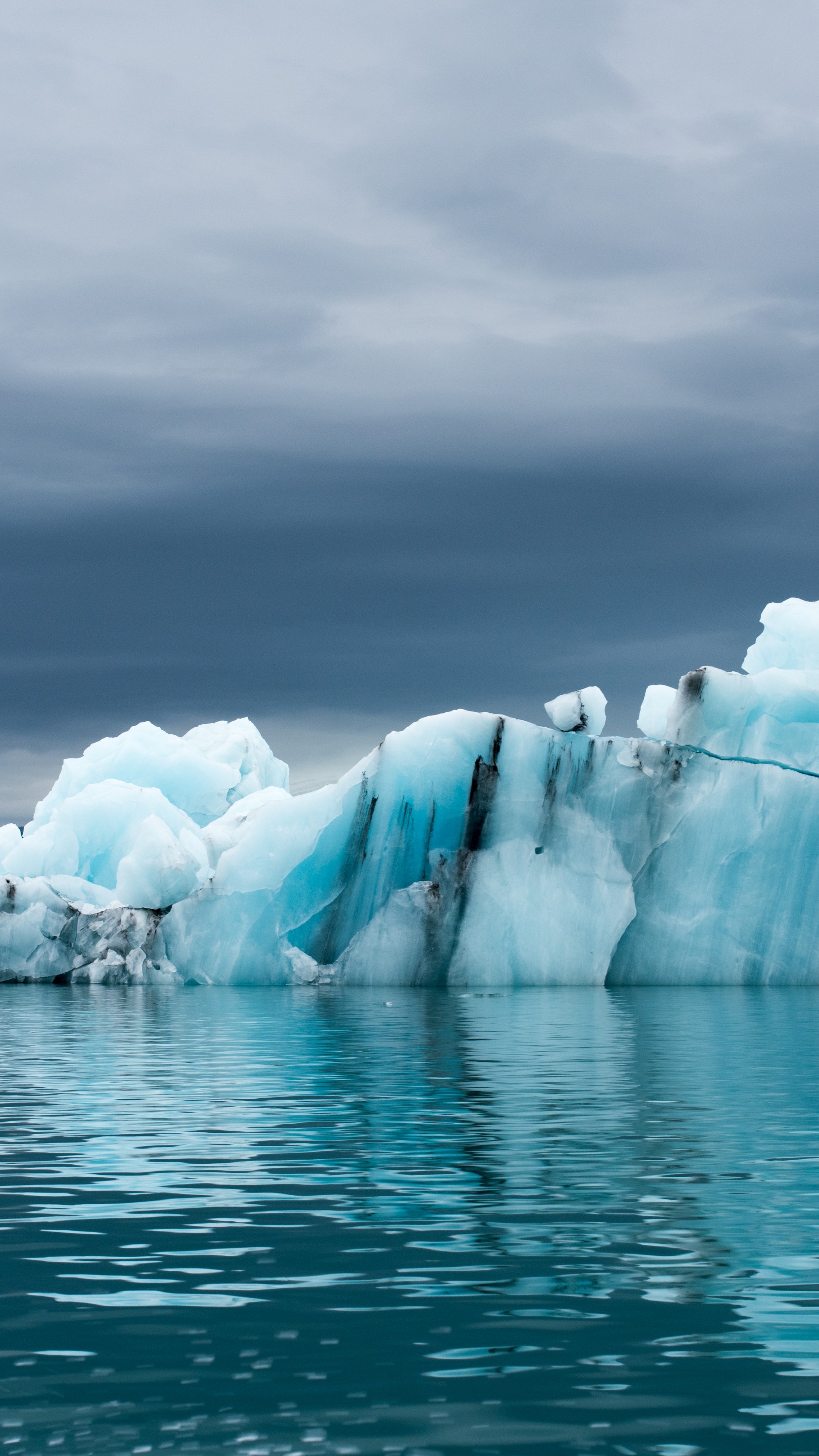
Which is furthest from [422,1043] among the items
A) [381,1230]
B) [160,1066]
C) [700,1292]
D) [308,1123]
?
[700,1292]

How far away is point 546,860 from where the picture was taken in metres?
32.5

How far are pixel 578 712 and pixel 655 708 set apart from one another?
5.51 m

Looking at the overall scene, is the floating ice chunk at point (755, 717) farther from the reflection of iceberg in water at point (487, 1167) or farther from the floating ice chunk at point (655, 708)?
the reflection of iceberg in water at point (487, 1167)

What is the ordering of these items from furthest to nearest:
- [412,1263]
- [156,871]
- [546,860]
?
[156,871] < [546,860] < [412,1263]

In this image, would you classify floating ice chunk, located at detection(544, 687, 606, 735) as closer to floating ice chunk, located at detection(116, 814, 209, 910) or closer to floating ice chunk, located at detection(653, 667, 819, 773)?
floating ice chunk, located at detection(653, 667, 819, 773)

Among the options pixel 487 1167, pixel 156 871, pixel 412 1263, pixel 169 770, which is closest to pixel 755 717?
pixel 156 871

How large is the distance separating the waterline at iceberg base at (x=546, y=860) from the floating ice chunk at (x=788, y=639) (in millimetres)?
2863

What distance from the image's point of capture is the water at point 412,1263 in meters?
4.55

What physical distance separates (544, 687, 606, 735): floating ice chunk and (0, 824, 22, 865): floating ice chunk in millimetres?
18632

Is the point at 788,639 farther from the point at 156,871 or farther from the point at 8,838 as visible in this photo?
the point at 8,838

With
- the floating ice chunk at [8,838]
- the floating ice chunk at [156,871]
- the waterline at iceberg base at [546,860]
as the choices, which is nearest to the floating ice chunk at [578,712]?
the waterline at iceberg base at [546,860]

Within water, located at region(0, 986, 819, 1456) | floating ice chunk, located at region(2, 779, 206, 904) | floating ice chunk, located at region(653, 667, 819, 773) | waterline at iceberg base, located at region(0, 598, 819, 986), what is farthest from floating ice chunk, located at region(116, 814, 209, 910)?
water, located at region(0, 986, 819, 1456)

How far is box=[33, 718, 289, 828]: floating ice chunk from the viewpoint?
4644cm

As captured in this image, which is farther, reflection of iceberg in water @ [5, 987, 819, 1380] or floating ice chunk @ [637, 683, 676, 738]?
floating ice chunk @ [637, 683, 676, 738]
